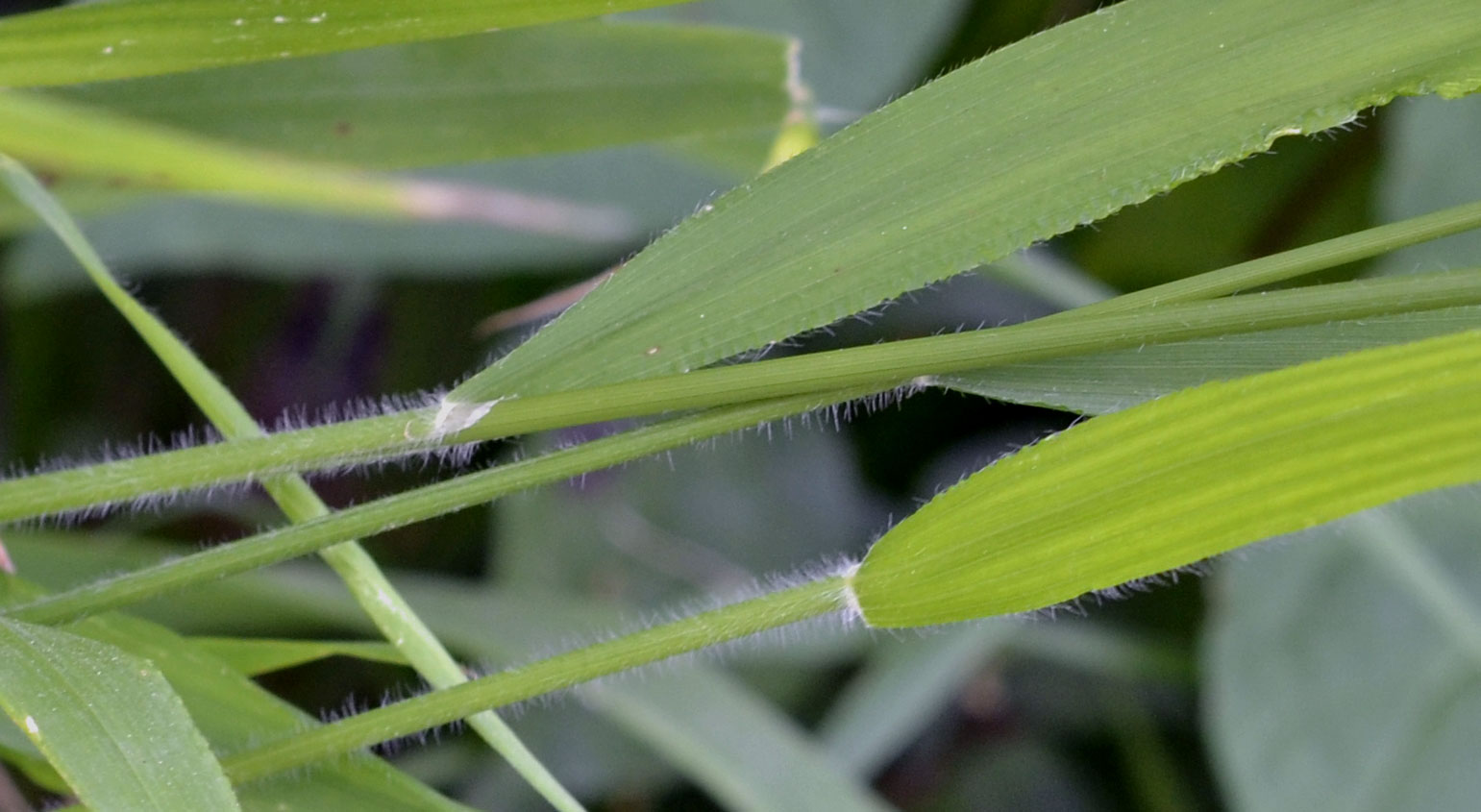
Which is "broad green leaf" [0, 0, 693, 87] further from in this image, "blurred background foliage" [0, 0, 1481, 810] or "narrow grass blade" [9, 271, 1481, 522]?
"blurred background foliage" [0, 0, 1481, 810]

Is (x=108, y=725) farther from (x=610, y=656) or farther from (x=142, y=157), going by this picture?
(x=142, y=157)

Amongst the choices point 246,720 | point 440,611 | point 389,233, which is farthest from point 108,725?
point 389,233

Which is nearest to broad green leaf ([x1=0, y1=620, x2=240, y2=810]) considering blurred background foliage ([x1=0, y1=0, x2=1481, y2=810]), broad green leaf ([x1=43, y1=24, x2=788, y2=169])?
broad green leaf ([x1=43, y1=24, x2=788, y2=169])

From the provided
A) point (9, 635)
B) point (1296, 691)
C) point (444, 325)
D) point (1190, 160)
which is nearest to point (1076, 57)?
point (1190, 160)

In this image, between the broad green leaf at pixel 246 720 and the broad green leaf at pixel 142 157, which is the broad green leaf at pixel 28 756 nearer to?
the broad green leaf at pixel 246 720

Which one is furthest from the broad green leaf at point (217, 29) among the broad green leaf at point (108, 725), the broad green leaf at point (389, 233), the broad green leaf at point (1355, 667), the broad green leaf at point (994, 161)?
the broad green leaf at point (1355, 667)
